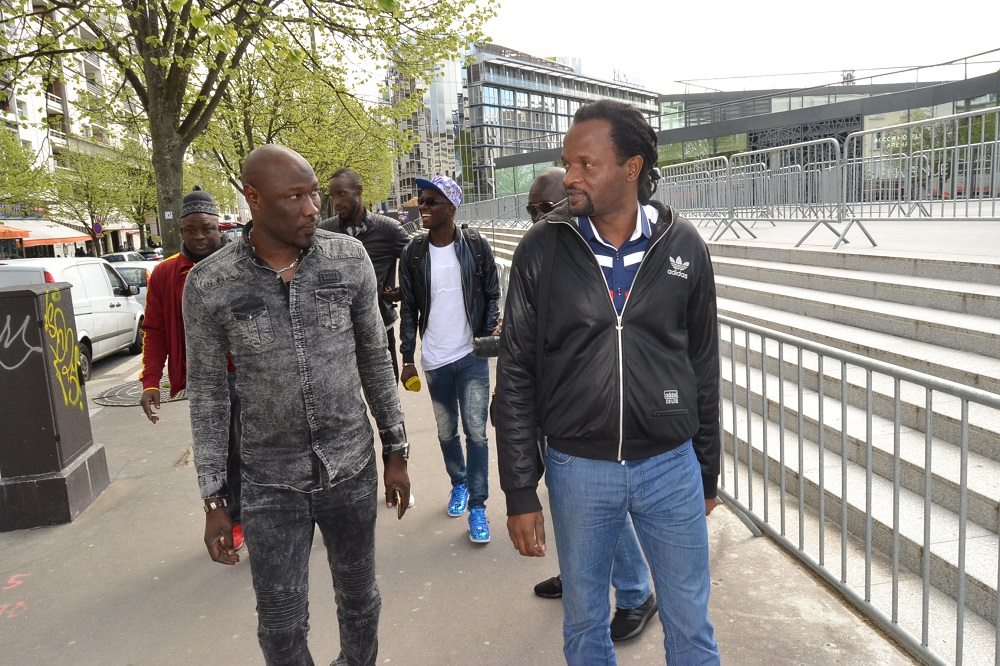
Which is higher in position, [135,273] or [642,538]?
[135,273]

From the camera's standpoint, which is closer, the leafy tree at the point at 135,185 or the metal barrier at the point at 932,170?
the metal barrier at the point at 932,170

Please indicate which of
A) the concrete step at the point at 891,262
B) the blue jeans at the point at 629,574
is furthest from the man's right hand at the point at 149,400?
the concrete step at the point at 891,262

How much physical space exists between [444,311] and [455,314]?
0.22 ft

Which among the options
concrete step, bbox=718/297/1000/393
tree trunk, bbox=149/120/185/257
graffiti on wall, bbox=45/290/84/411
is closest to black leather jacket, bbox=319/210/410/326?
graffiti on wall, bbox=45/290/84/411

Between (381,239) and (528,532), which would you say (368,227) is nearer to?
(381,239)

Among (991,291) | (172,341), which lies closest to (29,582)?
(172,341)

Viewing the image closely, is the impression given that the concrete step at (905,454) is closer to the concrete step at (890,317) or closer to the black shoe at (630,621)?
the concrete step at (890,317)

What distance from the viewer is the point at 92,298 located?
11031mm

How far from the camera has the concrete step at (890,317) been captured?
15.1ft

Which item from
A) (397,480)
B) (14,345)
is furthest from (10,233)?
(397,480)

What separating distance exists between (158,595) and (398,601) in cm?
132

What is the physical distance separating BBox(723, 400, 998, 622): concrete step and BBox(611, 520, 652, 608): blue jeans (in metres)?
0.85

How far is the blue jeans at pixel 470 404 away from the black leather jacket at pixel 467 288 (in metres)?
0.22

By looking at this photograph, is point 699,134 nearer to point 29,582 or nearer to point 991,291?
point 991,291
